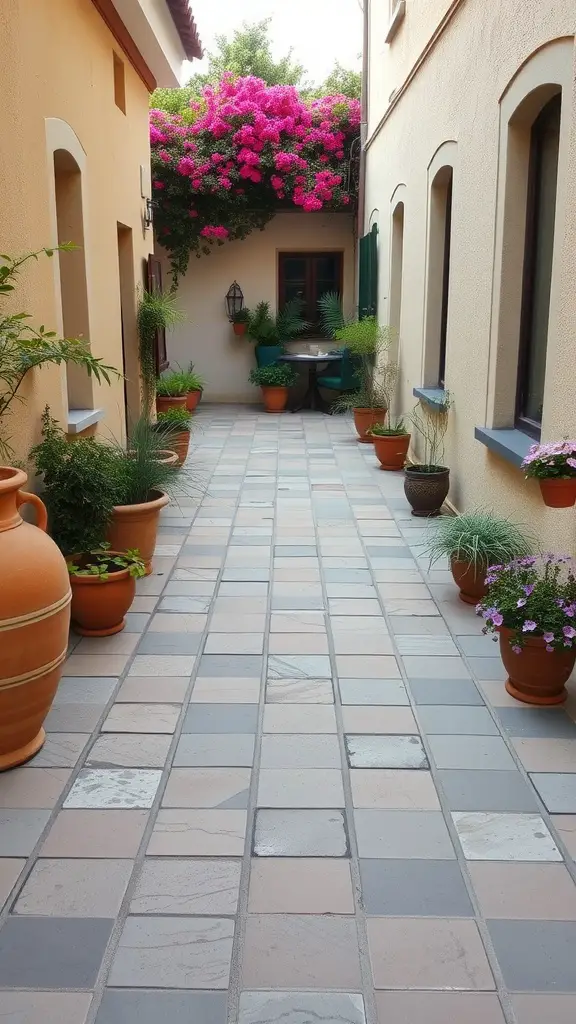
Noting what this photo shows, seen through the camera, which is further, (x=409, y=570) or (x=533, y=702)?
(x=409, y=570)

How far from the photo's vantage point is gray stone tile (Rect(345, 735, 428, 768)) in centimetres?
311

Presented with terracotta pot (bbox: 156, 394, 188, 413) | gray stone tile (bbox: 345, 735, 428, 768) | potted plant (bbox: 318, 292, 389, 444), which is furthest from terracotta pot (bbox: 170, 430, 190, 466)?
gray stone tile (bbox: 345, 735, 428, 768)

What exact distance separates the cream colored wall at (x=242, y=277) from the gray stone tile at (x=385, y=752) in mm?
10784

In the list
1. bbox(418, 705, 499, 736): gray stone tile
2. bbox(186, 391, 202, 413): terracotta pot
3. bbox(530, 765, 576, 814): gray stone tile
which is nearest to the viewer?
bbox(530, 765, 576, 814): gray stone tile

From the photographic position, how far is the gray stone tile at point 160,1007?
1977mm

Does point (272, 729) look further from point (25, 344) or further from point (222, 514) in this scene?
point (222, 514)

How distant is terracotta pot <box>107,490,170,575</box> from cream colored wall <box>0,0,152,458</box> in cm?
67

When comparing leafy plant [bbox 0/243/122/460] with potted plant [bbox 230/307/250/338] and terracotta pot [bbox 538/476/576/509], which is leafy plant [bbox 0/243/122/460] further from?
potted plant [bbox 230/307/250/338]

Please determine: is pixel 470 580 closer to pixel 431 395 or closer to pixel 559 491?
pixel 559 491

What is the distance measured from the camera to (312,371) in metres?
12.5

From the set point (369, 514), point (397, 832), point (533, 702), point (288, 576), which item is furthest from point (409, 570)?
point (397, 832)

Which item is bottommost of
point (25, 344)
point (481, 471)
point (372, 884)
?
point (372, 884)

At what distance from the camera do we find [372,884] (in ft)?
8.04

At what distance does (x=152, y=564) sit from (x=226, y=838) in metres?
2.99
